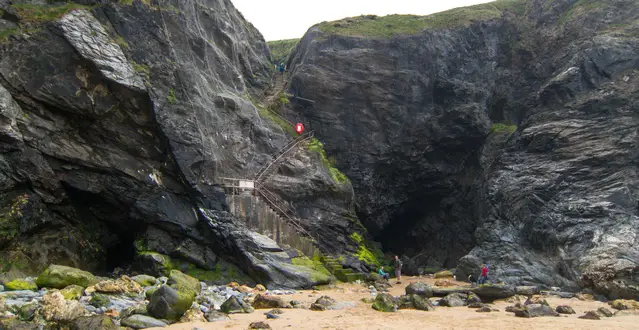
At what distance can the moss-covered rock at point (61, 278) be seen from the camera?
39.3ft

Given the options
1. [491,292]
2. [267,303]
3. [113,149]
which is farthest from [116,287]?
[491,292]

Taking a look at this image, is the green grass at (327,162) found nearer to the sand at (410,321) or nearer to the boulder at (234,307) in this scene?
the sand at (410,321)

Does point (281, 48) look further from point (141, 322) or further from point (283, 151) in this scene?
point (141, 322)

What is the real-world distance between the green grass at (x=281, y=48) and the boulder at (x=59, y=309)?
35.4 metres

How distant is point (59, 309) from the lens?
29.2ft

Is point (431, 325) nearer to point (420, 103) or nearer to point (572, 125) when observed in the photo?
point (572, 125)

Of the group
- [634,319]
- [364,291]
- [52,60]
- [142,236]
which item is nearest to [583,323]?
[634,319]

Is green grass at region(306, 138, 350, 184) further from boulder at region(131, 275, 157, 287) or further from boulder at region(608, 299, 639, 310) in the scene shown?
boulder at region(608, 299, 639, 310)

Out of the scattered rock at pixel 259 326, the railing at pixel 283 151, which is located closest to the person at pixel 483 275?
the railing at pixel 283 151

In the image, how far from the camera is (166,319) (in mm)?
9906

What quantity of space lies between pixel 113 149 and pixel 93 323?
12780 millimetres

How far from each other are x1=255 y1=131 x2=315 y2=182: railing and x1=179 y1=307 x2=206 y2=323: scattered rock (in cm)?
1284

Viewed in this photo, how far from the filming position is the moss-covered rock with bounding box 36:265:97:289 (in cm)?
1198

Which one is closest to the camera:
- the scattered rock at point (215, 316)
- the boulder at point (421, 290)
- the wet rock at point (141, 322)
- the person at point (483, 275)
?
the wet rock at point (141, 322)
